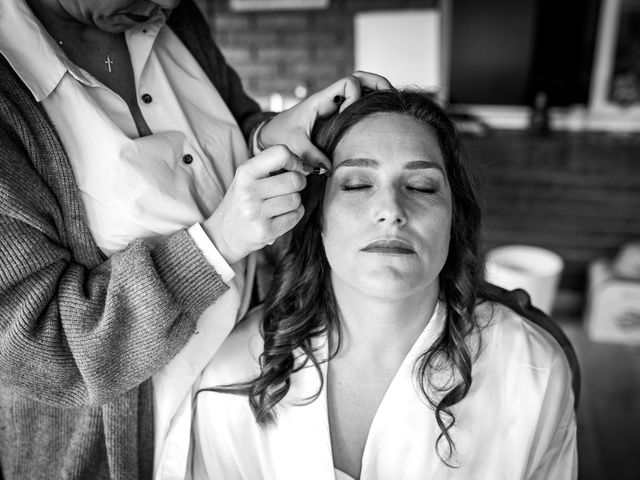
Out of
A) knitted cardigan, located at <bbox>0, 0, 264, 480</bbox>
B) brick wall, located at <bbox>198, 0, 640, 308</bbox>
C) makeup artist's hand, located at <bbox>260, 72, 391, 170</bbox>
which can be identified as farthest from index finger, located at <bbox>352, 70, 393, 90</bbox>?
brick wall, located at <bbox>198, 0, 640, 308</bbox>

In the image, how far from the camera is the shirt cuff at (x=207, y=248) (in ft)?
3.87

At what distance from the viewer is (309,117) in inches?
55.2

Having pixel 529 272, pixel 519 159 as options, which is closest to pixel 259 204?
pixel 529 272

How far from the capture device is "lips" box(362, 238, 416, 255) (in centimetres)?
127

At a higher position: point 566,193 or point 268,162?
point 268,162

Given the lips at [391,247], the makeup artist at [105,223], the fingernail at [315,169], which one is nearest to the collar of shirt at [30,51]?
the makeup artist at [105,223]

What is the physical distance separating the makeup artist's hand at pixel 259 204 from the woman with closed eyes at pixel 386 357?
0.22 m

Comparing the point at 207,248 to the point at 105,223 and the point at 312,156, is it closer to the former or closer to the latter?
the point at 105,223

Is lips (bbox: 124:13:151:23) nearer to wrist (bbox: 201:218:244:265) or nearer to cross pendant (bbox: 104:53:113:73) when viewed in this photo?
cross pendant (bbox: 104:53:113:73)

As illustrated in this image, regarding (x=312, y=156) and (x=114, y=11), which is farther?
(x=312, y=156)

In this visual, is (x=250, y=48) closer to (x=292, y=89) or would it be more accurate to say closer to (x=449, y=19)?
(x=292, y=89)

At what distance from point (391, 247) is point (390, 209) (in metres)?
0.08

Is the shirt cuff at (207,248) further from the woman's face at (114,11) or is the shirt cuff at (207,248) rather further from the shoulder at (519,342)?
the shoulder at (519,342)

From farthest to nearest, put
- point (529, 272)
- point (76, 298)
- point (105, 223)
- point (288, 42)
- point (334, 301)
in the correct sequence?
point (288, 42) < point (529, 272) < point (334, 301) < point (105, 223) < point (76, 298)
